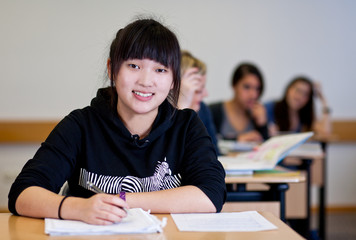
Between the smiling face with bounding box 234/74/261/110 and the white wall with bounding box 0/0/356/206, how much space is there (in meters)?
0.83

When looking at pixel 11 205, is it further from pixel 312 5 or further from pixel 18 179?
pixel 312 5

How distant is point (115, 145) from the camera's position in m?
1.41

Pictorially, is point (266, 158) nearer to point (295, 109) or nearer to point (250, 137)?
point (250, 137)

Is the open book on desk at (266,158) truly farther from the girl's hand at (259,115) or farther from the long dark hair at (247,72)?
the long dark hair at (247,72)

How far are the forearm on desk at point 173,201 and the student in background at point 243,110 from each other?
2.57m

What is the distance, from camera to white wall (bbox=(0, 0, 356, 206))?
445 cm

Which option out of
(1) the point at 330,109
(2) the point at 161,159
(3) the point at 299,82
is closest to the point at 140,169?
(2) the point at 161,159

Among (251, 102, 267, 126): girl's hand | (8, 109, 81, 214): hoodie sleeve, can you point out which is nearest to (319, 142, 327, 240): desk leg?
(251, 102, 267, 126): girl's hand

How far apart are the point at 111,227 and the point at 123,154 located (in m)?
0.41

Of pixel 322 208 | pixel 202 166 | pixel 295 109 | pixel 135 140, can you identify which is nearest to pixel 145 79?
pixel 135 140

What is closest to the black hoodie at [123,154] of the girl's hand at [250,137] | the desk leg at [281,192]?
the desk leg at [281,192]

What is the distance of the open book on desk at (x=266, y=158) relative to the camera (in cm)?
195

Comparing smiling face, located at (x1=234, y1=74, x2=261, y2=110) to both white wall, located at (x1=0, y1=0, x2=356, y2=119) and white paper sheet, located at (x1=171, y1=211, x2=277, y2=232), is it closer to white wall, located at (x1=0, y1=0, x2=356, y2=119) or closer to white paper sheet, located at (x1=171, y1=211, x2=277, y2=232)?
white wall, located at (x1=0, y1=0, x2=356, y2=119)

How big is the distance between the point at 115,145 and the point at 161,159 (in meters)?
0.14
